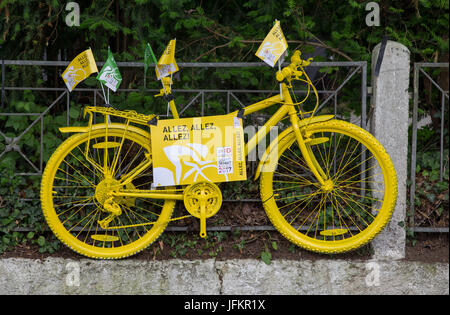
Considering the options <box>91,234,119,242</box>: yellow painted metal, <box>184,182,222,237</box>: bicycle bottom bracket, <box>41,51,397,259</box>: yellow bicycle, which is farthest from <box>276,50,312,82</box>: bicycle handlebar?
<box>91,234,119,242</box>: yellow painted metal

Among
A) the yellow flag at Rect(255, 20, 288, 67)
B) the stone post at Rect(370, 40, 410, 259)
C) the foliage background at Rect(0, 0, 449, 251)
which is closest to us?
the yellow flag at Rect(255, 20, 288, 67)

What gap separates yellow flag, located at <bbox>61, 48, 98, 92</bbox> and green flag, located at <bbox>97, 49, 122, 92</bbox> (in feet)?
0.27

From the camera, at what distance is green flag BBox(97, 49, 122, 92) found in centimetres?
388

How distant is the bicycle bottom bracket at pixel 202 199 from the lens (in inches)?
154

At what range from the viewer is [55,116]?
16.1ft

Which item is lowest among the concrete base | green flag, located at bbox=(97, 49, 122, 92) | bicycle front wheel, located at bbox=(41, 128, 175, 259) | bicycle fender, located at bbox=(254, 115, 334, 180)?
the concrete base

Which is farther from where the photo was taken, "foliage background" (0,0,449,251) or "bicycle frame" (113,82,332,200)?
"foliage background" (0,0,449,251)

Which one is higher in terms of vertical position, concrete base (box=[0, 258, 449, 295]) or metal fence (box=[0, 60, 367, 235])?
metal fence (box=[0, 60, 367, 235])

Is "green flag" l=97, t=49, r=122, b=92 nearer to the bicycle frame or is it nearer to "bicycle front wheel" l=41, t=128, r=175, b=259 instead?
"bicycle front wheel" l=41, t=128, r=175, b=259

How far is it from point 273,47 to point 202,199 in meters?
1.23

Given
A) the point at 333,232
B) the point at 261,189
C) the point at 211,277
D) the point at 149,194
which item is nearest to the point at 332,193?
the point at 333,232

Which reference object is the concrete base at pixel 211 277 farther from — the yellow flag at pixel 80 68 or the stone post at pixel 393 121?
the yellow flag at pixel 80 68

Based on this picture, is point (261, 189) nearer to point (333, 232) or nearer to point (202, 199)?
point (202, 199)

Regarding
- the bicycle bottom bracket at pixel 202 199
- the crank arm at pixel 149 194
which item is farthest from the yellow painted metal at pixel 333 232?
the crank arm at pixel 149 194
